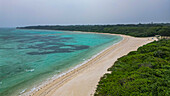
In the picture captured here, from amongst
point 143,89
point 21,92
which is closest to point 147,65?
point 143,89

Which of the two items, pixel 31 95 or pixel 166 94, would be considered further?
pixel 31 95

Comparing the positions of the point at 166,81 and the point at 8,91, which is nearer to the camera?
the point at 166,81

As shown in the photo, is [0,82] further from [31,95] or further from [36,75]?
[31,95]

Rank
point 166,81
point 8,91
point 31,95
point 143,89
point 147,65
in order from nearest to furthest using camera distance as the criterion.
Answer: point 143,89 → point 166,81 → point 31,95 → point 8,91 → point 147,65

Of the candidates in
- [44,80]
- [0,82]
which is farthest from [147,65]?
[0,82]

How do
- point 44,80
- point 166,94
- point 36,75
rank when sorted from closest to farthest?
1. point 166,94
2. point 44,80
3. point 36,75

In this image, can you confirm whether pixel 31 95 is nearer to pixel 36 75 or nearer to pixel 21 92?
pixel 21 92

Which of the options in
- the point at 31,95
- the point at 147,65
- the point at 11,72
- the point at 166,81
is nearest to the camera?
the point at 166,81

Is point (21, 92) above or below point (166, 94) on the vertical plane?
below

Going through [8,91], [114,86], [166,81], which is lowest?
[8,91]
